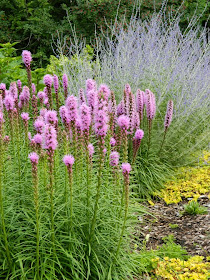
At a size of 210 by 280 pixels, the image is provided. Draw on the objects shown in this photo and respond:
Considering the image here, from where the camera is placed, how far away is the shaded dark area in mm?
11062

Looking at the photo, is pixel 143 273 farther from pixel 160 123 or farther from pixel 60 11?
pixel 60 11

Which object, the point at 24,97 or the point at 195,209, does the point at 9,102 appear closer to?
the point at 24,97

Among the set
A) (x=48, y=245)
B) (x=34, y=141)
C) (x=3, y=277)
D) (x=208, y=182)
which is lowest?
(x=208, y=182)

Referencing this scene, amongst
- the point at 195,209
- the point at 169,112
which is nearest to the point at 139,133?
the point at 169,112

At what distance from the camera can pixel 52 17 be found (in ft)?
43.0

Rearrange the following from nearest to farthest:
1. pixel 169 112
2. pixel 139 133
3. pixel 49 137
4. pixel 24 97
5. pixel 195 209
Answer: pixel 49 137 < pixel 139 133 < pixel 24 97 < pixel 195 209 < pixel 169 112

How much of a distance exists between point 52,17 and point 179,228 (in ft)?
34.9

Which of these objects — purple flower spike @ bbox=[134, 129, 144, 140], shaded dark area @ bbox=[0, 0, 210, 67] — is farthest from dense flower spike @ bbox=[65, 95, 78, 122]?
shaded dark area @ bbox=[0, 0, 210, 67]

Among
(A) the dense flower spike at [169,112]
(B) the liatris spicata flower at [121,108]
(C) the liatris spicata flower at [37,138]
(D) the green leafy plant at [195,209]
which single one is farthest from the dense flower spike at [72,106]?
(D) the green leafy plant at [195,209]

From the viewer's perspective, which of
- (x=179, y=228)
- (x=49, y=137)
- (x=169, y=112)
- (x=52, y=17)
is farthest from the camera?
(x=52, y=17)

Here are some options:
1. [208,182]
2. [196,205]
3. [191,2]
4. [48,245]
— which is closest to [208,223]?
[196,205]

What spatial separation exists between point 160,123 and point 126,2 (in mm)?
6734

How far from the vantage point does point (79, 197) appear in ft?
10.3

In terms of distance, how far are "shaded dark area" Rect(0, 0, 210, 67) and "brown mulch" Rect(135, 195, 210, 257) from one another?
23.7 ft
